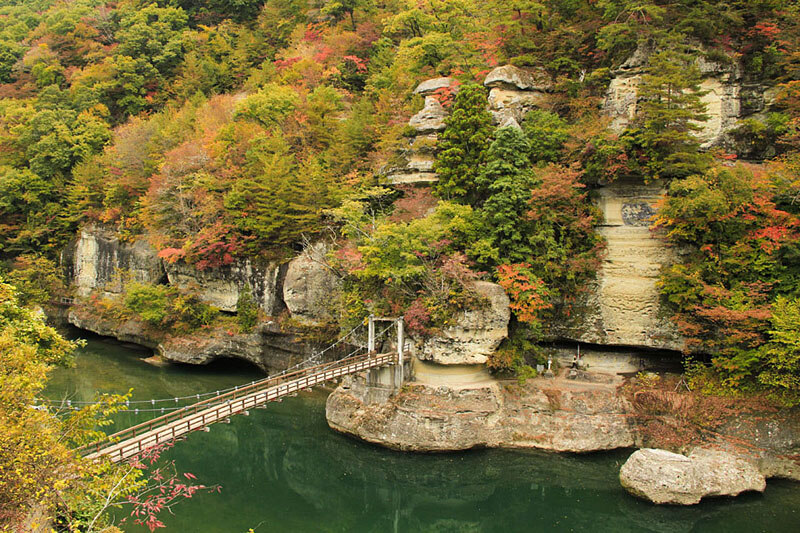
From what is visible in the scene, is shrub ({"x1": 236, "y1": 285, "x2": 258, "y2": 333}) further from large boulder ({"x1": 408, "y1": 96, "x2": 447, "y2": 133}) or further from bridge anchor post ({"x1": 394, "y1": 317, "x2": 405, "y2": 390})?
large boulder ({"x1": 408, "y1": 96, "x2": 447, "y2": 133})

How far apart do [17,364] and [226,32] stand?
44497mm

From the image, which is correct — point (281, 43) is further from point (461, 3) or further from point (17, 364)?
point (17, 364)

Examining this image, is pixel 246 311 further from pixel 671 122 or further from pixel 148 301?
pixel 671 122

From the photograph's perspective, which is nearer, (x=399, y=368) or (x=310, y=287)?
(x=399, y=368)

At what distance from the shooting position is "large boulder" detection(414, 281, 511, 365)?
19297 millimetres

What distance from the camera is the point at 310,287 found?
24.6 meters

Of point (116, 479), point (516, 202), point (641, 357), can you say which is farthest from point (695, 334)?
point (116, 479)

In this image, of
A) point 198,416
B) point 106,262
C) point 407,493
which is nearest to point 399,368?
point 407,493

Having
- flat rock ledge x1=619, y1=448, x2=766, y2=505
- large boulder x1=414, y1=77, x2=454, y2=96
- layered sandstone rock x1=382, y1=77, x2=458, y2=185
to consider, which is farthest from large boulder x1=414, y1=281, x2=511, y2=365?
large boulder x1=414, y1=77, x2=454, y2=96

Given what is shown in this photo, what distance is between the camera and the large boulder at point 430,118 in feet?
83.1

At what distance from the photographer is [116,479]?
9.78m

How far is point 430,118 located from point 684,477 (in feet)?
61.7

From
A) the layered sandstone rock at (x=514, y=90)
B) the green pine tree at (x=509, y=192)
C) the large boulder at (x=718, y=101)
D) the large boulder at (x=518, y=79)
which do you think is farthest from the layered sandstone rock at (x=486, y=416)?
the large boulder at (x=518, y=79)

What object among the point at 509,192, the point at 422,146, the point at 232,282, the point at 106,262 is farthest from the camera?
the point at 106,262
